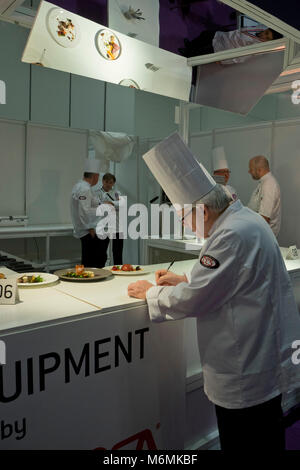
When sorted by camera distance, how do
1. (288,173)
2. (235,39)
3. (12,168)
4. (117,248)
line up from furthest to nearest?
(117,248) < (12,168) < (288,173) < (235,39)

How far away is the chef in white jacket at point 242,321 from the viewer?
111cm

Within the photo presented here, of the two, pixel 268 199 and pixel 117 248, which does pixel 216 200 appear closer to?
pixel 268 199

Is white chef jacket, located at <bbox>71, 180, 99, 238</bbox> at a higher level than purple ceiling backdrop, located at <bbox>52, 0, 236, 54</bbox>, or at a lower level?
lower

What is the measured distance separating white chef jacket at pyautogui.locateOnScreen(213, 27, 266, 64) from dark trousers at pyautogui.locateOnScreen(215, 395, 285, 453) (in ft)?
5.08

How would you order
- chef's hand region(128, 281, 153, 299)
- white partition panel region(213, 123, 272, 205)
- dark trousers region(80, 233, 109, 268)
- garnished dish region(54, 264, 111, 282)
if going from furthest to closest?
dark trousers region(80, 233, 109, 268)
white partition panel region(213, 123, 272, 205)
garnished dish region(54, 264, 111, 282)
chef's hand region(128, 281, 153, 299)

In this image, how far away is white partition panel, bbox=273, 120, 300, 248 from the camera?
12.7 ft

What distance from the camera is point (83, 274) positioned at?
1723 millimetres

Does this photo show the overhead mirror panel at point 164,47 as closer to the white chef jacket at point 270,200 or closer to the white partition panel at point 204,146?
the white chef jacket at point 270,200

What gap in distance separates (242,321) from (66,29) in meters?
1.25

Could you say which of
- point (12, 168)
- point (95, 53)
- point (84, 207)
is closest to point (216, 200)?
point (95, 53)

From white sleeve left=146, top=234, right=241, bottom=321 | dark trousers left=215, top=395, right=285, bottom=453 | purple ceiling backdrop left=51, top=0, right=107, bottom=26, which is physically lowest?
dark trousers left=215, top=395, right=285, bottom=453

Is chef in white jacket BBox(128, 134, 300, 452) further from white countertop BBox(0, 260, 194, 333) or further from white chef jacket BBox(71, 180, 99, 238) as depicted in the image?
white chef jacket BBox(71, 180, 99, 238)

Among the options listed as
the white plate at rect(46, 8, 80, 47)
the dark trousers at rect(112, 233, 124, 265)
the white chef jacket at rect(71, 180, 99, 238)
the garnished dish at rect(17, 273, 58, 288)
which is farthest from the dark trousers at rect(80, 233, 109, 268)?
the white plate at rect(46, 8, 80, 47)

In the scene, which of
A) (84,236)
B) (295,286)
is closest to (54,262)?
(84,236)
